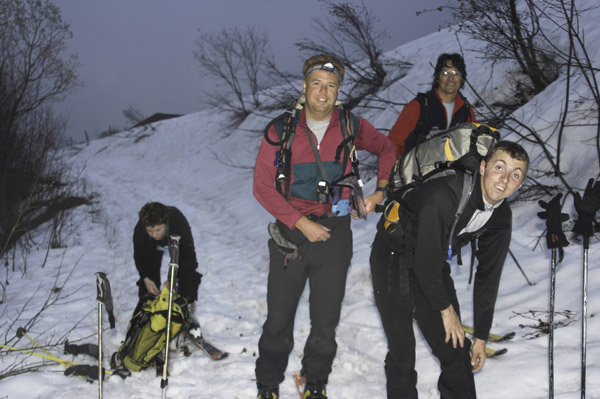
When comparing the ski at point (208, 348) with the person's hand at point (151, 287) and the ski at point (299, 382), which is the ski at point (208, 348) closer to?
the person's hand at point (151, 287)

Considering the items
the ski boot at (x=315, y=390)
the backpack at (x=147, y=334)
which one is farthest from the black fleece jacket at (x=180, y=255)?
the ski boot at (x=315, y=390)

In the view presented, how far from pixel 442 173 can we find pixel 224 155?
71.2 ft

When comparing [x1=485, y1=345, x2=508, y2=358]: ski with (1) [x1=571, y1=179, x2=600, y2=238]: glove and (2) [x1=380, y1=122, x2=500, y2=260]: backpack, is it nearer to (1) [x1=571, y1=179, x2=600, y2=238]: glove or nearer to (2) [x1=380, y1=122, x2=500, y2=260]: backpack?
(1) [x1=571, y1=179, x2=600, y2=238]: glove

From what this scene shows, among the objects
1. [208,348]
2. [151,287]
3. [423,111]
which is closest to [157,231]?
[151,287]

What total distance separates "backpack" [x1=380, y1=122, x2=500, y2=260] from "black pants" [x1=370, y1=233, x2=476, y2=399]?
0.59 ft

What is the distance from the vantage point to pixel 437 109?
14.5 ft

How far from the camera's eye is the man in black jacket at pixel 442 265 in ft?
8.27

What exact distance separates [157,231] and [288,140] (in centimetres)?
194

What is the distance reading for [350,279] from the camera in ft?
20.9

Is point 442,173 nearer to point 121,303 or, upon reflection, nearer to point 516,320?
point 516,320

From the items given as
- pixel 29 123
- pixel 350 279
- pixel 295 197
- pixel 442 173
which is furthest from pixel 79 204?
pixel 442 173

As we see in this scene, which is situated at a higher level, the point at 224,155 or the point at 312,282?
the point at 224,155

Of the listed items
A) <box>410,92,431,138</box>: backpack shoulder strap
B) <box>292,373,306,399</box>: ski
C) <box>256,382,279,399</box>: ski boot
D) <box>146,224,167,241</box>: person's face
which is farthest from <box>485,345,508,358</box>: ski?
<box>146,224,167,241</box>: person's face

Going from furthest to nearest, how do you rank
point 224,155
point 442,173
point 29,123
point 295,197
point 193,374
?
point 224,155 → point 29,123 → point 193,374 → point 295,197 → point 442,173
